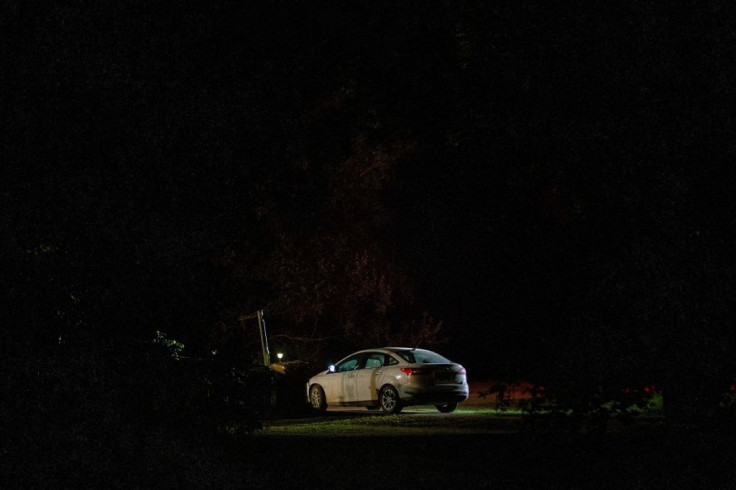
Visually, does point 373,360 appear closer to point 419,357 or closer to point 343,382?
point 343,382

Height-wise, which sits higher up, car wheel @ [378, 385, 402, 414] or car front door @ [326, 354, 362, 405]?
car front door @ [326, 354, 362, 405]

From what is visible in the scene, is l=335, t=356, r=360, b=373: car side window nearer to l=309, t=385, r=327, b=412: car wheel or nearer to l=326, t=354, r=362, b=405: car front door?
l=326, t=354, r=362, b=405: car front door

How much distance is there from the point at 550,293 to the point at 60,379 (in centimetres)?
369

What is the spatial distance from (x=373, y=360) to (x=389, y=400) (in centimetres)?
111

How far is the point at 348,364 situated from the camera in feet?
62.4

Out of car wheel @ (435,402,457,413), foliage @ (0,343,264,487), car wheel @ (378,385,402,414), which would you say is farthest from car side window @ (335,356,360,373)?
foliage @ (0,343,264,487)

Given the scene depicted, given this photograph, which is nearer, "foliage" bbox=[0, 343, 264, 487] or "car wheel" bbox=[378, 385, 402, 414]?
"foliage" bbox=[0, 343, 264, 487]

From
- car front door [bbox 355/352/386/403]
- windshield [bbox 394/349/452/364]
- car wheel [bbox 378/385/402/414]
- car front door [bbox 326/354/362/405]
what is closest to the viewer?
car wheel [bbox 378/385/402/414]

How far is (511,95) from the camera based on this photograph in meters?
7.92

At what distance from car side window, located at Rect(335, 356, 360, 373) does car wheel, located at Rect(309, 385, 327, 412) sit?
2.41 feet

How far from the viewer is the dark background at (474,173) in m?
6.70

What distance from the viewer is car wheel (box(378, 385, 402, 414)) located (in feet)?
57.5

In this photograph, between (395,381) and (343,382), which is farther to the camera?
(343,382)

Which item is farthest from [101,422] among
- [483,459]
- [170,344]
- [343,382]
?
[343,382]
